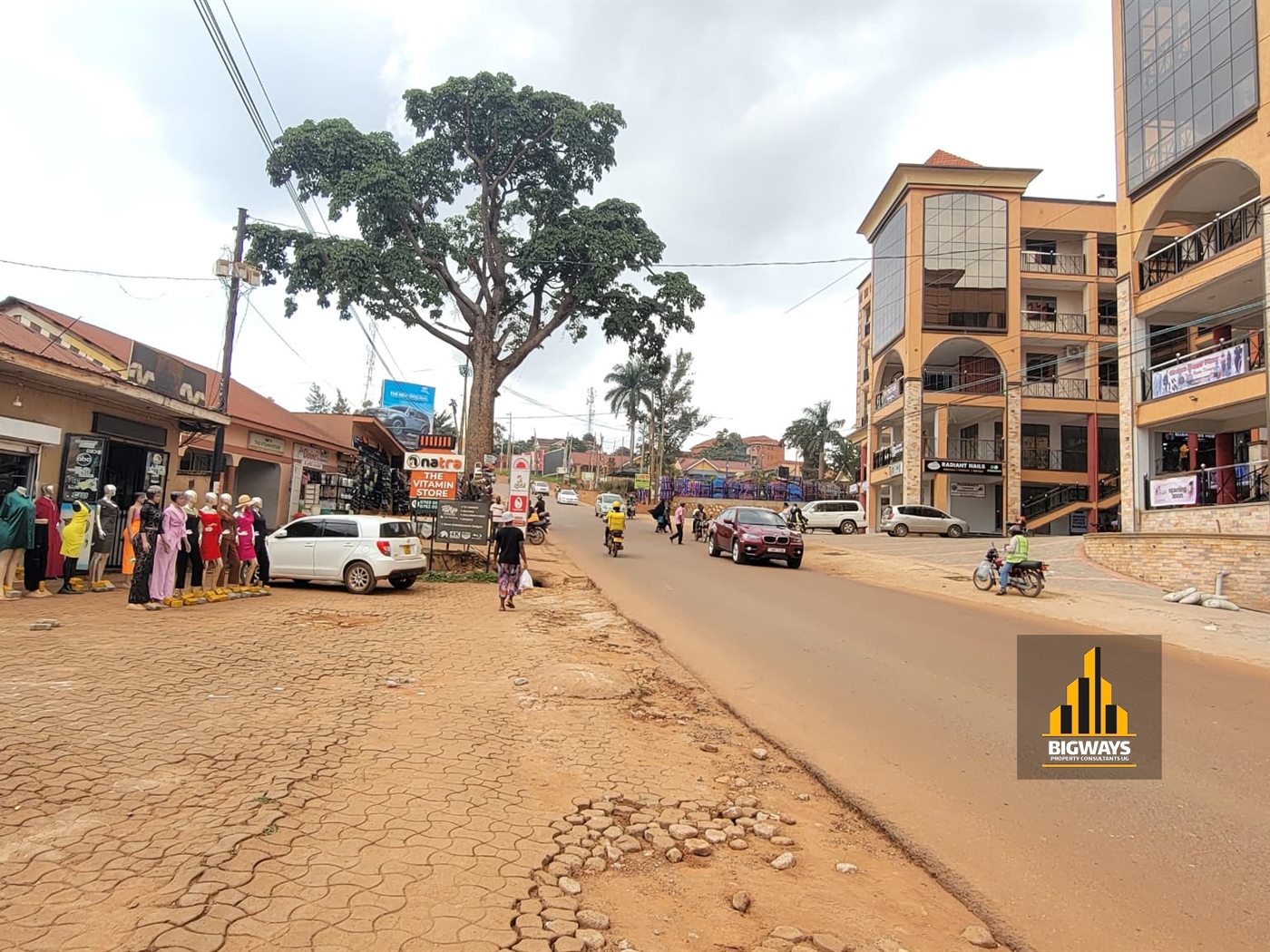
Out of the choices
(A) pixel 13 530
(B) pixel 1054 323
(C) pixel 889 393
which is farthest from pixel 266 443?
(B) pixel 1054 323

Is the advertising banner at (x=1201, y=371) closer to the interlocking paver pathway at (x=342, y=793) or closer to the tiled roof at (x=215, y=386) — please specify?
the interlocking paver pathway at (x=342, y=793)

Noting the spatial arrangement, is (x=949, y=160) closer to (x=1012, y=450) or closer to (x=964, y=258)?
(x=964, y=258)

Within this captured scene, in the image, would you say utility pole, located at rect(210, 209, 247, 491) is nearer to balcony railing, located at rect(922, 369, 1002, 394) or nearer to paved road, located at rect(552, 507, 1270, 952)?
paved road, located at rect(552, 507, 1270, 952)

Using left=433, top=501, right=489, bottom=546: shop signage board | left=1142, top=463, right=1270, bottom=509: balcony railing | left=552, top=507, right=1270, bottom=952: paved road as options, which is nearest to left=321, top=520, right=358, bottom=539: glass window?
left=433, top=501, right=489, bottom=546: shop signage board

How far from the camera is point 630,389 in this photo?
65.2 meters

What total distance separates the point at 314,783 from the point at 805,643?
6472 mm

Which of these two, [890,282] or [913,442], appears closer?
[913,442]

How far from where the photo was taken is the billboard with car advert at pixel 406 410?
4041 centimetres

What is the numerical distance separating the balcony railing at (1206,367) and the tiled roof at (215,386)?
79.9ft

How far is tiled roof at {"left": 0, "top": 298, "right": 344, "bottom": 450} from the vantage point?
14067 millimetres

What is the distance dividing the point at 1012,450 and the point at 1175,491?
15913 mm

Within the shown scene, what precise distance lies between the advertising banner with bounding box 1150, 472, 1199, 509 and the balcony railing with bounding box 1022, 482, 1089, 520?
51.9 ft

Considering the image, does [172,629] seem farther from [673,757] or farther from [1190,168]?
[1190,168]

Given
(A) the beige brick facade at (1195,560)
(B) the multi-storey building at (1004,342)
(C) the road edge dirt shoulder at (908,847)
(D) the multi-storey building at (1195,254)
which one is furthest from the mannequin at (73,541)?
(B) the multi-storey building at (1004,342)
